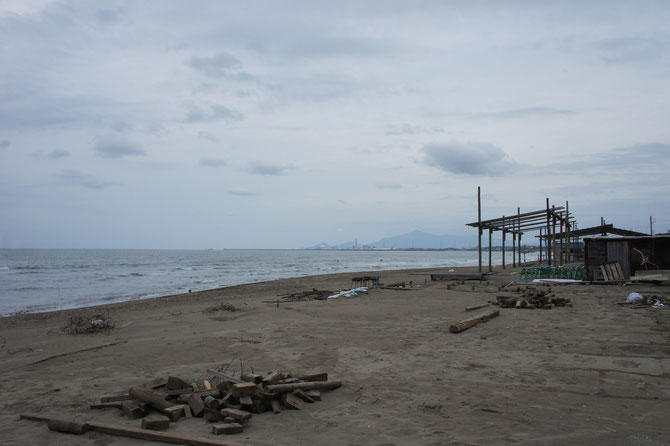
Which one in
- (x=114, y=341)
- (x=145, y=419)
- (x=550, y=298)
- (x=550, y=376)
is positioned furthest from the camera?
(x=550, y=298)

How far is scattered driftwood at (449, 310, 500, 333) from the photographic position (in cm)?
949

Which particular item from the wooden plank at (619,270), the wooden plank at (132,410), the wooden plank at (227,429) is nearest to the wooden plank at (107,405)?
the wooden plank at (132,410)

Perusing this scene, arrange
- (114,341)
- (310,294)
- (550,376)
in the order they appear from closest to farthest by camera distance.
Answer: (550,376) < (114,341) < (310,294)

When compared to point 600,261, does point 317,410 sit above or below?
below

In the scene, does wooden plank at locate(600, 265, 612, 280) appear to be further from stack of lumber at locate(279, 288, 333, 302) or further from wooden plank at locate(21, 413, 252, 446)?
wooden plank at locate(21, 413, 252, 446)

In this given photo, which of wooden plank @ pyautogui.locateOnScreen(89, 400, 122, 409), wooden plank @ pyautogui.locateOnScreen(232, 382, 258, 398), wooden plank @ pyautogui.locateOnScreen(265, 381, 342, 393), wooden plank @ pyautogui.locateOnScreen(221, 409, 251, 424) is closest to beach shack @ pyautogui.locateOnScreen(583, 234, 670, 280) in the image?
wooden plank @ pyautogui.locateOnScreen(265, 381, 342, 393)

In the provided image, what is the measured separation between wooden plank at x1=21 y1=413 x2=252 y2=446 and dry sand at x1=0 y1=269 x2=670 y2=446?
9cm

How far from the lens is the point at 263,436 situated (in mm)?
4324

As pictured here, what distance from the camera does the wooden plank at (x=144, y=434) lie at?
3.98m

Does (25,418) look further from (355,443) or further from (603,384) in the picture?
(603,384)

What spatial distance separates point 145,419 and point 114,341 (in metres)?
6.02

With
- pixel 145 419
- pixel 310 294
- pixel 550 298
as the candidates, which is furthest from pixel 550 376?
pixel 310 294

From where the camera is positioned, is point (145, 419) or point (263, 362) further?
point (263, 362)

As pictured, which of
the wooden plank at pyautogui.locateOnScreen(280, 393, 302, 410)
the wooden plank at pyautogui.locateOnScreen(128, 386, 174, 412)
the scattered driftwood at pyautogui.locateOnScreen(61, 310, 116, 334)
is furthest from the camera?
the scattered driftwood at pyautogui.locateOnScreen(61, 310, 116, 334)
